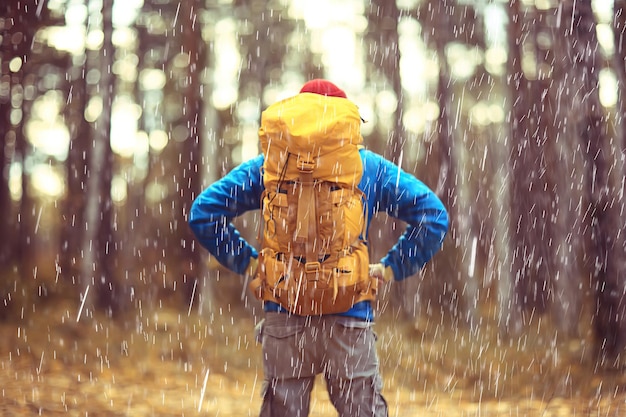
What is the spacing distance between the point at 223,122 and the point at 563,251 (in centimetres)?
1227

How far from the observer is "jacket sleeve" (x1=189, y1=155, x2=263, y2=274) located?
2.96 m

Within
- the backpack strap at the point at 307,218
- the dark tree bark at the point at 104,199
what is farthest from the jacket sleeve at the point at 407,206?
the dark tree bark at the point at 104,199

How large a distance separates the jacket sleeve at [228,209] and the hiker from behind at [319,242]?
0.4 inches

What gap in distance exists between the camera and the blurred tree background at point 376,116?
30.0 feet

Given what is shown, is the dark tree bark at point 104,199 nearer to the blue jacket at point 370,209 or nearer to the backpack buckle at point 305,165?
the blue jacket at point 370,209

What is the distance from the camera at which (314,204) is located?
274cm

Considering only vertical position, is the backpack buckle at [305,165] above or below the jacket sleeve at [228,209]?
above

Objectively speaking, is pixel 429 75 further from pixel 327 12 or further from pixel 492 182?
pixel 492 182

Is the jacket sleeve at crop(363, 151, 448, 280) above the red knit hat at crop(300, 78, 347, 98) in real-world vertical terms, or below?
below

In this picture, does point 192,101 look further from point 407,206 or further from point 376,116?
point 407,206

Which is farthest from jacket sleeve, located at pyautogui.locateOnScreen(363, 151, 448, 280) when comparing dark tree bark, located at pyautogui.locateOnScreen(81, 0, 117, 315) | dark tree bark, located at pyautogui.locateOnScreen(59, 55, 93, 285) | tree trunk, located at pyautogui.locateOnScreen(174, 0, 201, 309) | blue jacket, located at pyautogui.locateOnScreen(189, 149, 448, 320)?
dark tree bark, located at pyautogui.locateOnScreen(59, 55, 93, 285)

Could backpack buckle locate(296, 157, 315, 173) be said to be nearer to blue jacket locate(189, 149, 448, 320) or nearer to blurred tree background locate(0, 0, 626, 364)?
blue jacket locate(189, 149, 448, 320)

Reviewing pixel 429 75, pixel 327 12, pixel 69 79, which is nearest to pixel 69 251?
pixel 69 79

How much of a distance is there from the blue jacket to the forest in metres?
4.64
